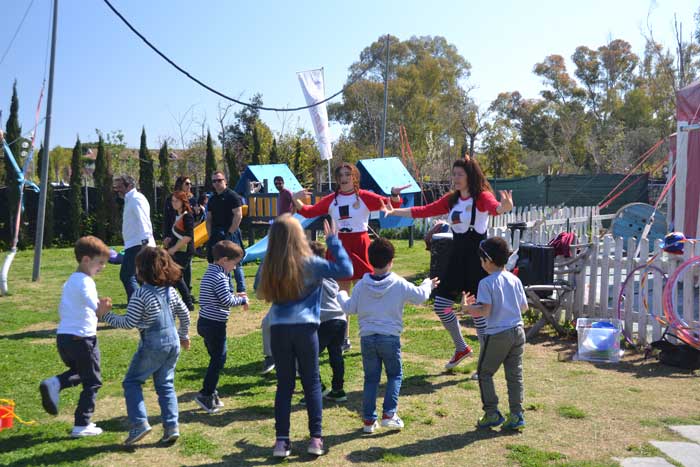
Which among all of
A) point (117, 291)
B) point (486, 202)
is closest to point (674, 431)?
point (486, 202)

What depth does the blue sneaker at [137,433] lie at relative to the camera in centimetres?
437

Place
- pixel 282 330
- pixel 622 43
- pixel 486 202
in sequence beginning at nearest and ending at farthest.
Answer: pixel 282 330
pixel 486 202
pixel 622 43

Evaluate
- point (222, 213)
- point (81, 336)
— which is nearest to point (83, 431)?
point (81, 336)

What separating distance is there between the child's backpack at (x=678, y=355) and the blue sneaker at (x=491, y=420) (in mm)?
2578

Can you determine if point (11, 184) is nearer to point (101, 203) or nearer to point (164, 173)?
point (101, 203)

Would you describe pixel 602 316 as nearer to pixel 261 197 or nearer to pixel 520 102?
pixel 261 197

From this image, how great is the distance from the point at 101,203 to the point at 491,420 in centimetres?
1939

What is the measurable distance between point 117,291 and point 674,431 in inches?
362

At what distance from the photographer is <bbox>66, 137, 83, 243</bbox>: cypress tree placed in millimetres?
21297

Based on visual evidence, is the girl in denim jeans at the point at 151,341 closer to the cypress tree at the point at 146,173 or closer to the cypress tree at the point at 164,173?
the cypress tree at the point at 146,173

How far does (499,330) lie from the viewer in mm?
4621

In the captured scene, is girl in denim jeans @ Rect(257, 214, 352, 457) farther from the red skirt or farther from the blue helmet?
the blue helmet

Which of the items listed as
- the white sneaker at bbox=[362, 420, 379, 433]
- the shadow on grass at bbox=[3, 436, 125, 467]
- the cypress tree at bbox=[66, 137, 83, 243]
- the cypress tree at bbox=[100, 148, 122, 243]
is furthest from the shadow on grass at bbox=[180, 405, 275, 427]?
the cypress tree at bbox=[100, 148, 122, 243]

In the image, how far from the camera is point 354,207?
259 inches
